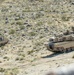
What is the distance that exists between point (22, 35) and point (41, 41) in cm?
430

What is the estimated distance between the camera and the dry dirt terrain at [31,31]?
22062 mm

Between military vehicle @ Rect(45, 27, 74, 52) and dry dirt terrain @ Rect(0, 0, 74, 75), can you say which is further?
military vehicle @ Rect(45, 27, 74, 52)

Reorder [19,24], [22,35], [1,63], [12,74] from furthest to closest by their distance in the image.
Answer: [19,24] → [22,35] → [1,63] → [12,74]

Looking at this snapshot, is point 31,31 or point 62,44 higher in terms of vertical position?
point 62,44

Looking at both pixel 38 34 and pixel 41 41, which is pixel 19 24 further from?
pixel 41 41

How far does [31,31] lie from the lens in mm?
37188

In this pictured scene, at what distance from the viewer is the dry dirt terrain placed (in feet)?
72.4

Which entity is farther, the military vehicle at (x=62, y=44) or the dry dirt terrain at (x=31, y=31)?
the military vehicle at (x=62, y=44)

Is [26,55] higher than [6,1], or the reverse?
[6,1]

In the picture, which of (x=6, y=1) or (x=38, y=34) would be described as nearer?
(x=38, y=34)

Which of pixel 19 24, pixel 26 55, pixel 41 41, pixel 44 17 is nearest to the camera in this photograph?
pixel 26 55

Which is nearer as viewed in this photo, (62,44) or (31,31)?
(62,44)

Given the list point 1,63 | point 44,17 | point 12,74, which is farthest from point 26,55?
point 44,17

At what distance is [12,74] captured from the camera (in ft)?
62.0
